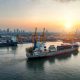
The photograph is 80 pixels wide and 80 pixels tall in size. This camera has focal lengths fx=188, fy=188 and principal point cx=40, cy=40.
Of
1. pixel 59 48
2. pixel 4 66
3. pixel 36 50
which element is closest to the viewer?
pixel 4 66

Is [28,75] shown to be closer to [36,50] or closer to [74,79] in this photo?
[74,79]

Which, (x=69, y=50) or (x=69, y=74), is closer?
(x=69, y=74)

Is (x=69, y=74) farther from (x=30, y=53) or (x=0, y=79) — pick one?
(x=30, y=53)

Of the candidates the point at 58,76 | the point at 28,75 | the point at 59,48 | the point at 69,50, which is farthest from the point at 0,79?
the point at 69,50

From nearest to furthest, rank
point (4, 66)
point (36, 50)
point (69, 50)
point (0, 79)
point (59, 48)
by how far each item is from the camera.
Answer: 1. point (0, 79)
2. point (4, 66)
3. point (36, 50)
4. point (59, 48)
5. point (69, 50)

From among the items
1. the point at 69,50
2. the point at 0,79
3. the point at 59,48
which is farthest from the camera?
the point at 69,50

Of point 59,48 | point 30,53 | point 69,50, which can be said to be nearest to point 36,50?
point 30,53

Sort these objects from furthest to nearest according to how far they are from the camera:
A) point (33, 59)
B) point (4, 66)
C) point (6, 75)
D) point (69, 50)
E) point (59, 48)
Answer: point (69, 50) → point (59, 48) → point (33, 59) → point (4, 66) → point (6, 75)

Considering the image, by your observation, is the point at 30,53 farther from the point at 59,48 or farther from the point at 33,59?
the point at 59,48

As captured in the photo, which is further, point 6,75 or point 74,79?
point 6,75
